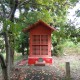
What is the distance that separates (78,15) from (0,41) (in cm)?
364

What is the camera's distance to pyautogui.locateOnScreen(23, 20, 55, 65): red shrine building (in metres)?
16.9

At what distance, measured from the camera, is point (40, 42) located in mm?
17172

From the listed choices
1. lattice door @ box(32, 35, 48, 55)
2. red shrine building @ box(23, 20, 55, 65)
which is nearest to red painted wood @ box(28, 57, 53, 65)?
red shrine building @ box(23, 20, 55, 65)

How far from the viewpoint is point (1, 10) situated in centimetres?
1034

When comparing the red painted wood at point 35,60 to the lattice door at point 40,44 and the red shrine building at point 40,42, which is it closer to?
the red shrine building at point 40,42

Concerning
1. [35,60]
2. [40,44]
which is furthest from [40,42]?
[35,60]

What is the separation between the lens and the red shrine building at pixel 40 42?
16859 mm

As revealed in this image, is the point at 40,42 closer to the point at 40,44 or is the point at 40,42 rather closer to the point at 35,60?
the point at 40,44

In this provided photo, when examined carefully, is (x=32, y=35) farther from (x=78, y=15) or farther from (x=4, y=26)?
(x=4, y=26)

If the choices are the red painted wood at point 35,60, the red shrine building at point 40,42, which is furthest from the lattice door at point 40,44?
the red painted wood at point 35,60

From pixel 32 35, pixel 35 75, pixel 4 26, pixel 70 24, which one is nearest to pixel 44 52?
pixel 32 35

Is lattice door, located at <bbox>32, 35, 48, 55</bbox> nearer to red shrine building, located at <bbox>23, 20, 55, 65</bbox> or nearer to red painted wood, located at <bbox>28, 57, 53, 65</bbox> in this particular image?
red shrine building, located at <bbox>23, 20, 55, 65</bbox>

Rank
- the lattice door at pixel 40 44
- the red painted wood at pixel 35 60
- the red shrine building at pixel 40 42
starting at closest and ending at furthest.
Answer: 1. the red painted wood at pixel 35 60
2. the red shrine building at pixel 40 42
3. the lattice door at pixel 40 44

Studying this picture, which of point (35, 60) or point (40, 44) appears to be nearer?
point (35, 60)
